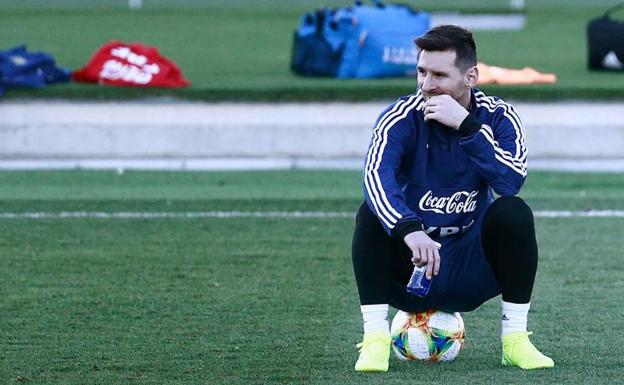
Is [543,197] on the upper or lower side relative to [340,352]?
lower

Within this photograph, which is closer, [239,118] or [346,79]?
[239,118]

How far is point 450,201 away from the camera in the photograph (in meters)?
4.01

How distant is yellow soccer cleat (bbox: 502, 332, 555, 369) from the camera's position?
13.1 ft

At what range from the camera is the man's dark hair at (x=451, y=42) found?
3.89m

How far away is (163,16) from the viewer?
16.9 metres

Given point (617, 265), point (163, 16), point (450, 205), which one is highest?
point (450, 205)

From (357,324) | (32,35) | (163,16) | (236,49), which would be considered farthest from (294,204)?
(163,16)

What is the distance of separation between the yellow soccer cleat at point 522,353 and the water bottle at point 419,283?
325 mm

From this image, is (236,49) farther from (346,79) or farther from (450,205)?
(450,205)

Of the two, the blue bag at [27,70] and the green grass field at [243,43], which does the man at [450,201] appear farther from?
the blue bag at [27,70]

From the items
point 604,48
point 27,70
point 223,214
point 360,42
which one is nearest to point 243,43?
point 360,42

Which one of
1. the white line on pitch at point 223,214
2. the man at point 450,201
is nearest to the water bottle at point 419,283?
the man at point 450,201

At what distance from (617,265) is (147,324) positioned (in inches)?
85.2

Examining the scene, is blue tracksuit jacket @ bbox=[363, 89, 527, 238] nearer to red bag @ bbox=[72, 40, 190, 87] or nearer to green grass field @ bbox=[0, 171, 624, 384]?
green grass field @ bbox=[0, 171, 624, 384]
